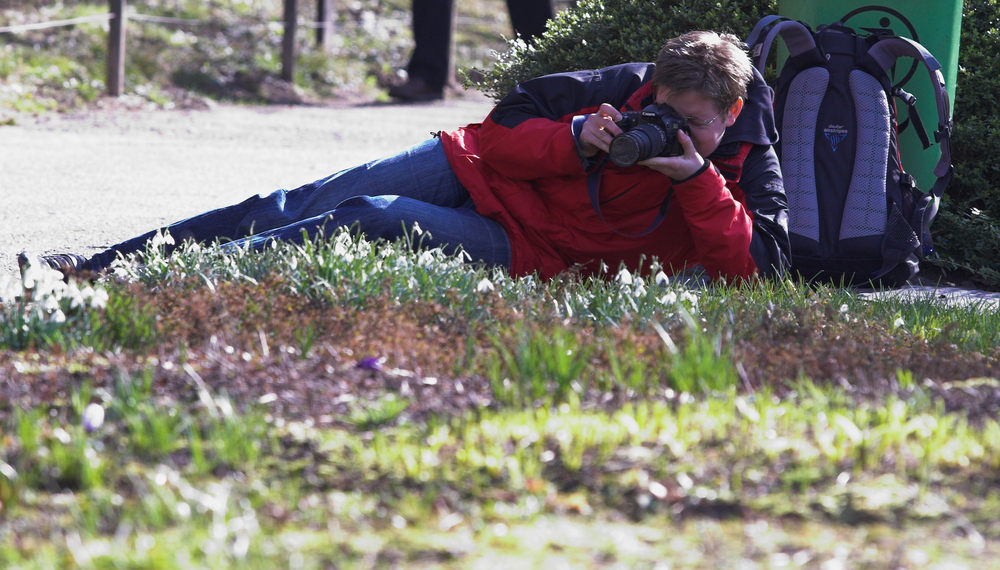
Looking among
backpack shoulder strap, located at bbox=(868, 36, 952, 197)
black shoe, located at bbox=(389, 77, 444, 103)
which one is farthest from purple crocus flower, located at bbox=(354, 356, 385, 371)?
black shoe, located at bbox=(389, 77, 444, 103)

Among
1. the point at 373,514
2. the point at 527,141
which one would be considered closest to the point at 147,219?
the point at 527,141

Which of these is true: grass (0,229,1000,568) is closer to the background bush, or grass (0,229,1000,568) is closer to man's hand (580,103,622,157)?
man's hand (580,103,622,157)

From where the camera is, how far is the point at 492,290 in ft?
10.6

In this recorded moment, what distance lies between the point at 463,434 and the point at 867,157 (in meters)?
2.79

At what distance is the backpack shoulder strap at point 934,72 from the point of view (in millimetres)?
4293

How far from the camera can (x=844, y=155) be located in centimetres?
453

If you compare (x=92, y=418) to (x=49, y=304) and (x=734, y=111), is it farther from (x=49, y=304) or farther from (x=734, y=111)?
(x=734, y=111)

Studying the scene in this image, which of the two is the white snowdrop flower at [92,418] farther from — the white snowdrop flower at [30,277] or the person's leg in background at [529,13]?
the person's leg in background at [529,13]

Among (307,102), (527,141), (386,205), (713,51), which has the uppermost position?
(713,51)

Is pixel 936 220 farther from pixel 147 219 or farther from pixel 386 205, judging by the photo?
pixel 147 219

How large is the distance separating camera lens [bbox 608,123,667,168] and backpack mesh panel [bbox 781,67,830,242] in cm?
103

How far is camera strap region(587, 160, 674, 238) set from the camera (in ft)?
13.2

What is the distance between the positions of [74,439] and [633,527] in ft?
3.35

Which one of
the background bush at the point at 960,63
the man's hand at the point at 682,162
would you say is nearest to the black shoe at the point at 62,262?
the man's hand at the point at 682,162
